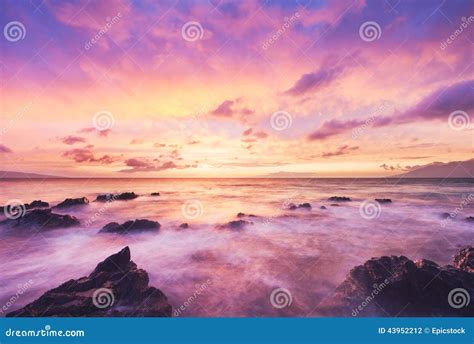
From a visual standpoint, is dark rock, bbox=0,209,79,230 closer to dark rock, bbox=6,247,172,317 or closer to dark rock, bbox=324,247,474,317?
dark rock, bbox=6,247,172,317

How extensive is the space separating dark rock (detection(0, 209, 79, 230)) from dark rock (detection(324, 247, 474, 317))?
970 cm

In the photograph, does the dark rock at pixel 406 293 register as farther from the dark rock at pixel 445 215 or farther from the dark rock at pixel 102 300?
the dark rock at pixel 445 215

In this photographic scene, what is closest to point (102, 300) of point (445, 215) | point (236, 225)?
point (236, 225)

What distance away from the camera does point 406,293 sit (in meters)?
5.71

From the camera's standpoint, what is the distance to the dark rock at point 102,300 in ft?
17.6

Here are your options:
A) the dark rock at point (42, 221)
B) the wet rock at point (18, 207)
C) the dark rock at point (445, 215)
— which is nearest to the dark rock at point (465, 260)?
the dark rock at point (445, 215)

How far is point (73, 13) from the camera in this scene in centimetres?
803

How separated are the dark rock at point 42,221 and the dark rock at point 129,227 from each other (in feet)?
5.75

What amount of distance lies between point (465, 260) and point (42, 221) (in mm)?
13402

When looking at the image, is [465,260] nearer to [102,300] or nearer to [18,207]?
[102,300]

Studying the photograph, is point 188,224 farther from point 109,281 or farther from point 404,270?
point 404,270

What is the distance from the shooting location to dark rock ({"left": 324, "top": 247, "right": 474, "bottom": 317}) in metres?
5.61

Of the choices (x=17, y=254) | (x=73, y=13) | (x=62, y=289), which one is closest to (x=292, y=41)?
(x=73, y=13)

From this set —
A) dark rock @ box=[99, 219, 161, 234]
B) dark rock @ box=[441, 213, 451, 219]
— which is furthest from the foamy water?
dark rock @ box=[441, 213, 451, 219]
